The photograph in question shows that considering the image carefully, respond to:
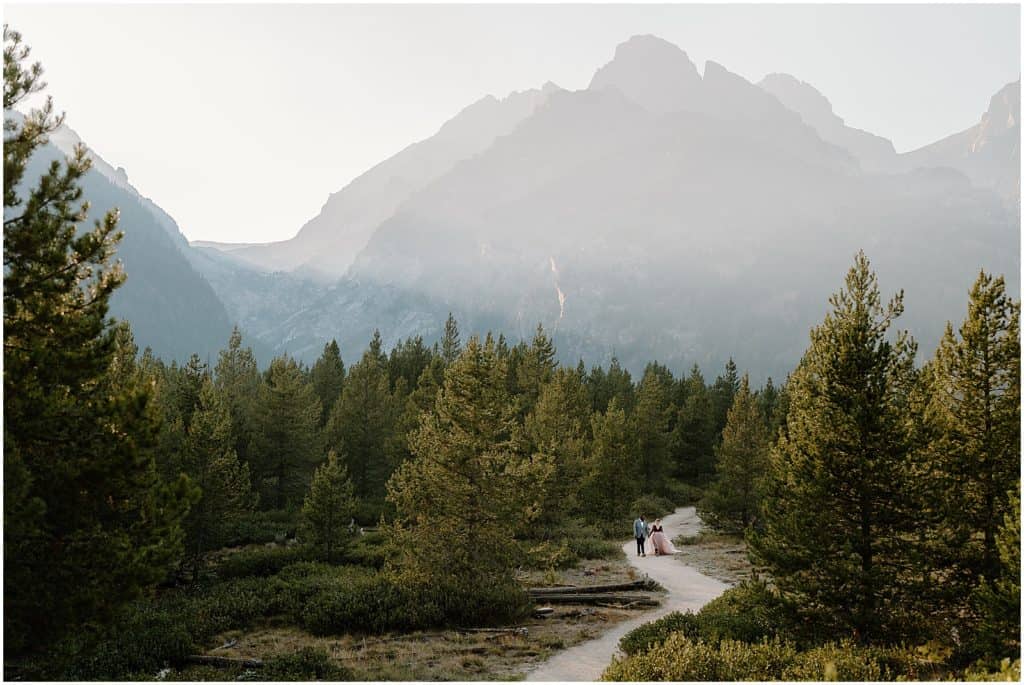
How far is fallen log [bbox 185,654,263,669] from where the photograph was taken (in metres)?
14.1

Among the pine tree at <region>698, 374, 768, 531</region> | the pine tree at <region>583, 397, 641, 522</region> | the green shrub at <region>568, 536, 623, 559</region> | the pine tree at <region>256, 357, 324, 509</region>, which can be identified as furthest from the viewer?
the pine tree at <region>256, 357, 324, 509</region>

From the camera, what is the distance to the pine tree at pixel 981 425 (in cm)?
1301

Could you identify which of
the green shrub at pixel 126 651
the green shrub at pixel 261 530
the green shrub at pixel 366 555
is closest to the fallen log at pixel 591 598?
the green shrub at pixel 366 555

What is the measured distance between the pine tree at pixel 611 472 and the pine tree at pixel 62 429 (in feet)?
88.5

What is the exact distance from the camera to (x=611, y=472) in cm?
3581

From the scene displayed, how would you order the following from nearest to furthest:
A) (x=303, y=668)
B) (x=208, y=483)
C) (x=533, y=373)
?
1. (x=303, y=668)
2. (x=208, y=483)
3. (x=533, y=373)

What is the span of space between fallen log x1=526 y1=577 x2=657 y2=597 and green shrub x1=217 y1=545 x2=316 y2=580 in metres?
11.7

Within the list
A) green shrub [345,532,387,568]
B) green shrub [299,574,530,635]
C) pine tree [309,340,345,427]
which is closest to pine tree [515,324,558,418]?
pine tree [309,340,345,427]

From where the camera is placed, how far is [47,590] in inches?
360

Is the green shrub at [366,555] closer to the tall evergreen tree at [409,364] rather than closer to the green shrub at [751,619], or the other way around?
the green shrub at [751,619]

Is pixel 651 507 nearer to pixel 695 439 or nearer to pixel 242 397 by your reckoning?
pixel 695 439

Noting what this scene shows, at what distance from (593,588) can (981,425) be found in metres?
12.9

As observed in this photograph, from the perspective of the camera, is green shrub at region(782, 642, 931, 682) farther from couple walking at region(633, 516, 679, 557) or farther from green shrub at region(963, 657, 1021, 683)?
couple walking at region(633, 516, 679, 557)

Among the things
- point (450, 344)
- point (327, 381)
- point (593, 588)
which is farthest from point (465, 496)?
point (450, 344)
